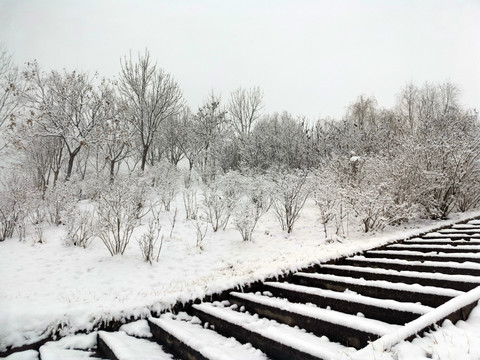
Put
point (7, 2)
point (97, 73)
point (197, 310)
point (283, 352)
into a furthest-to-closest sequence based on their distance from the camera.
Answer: point (97, 73) < point (7, 2) < point (197, 310) < point (283, 352)

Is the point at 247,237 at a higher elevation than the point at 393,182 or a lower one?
lower

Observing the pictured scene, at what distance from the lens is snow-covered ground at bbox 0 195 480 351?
2.63 m

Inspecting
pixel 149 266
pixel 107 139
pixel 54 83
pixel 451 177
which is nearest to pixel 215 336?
pixel 149 266

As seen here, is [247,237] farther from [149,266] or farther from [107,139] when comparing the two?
[107,139]

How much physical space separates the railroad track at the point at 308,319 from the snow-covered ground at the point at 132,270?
0.20 m

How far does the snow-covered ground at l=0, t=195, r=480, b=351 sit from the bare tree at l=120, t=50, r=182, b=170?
6.16 meters

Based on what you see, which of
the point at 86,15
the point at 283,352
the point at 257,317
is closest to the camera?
the point at 283,352

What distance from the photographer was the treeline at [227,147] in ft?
32.6

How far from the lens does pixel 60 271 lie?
6559 millimetres

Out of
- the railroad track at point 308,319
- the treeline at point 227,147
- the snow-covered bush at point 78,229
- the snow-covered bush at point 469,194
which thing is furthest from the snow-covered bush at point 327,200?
the snow-covered bush at point 78,229

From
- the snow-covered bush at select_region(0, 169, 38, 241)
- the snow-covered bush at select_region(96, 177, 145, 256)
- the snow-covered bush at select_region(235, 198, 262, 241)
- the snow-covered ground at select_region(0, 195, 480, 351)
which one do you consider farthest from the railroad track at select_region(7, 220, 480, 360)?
the snow-covered bush at select_region(0, 169, 38, 241)

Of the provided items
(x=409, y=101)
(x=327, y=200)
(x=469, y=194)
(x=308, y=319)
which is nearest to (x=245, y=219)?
(x=327, y=200)

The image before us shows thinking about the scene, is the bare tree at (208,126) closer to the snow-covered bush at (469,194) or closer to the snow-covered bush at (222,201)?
the snow-covered bush at (222,201)

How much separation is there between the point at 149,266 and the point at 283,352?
18.4ft
